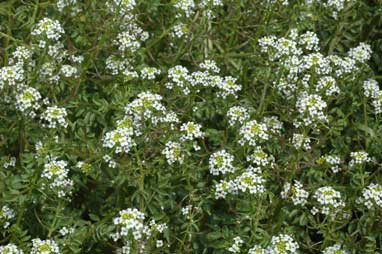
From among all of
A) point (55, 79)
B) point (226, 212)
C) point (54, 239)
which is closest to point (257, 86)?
point (226, 212)

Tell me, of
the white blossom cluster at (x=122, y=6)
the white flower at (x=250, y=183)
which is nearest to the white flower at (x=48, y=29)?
the white blossom cluster at (x=122, y=6)

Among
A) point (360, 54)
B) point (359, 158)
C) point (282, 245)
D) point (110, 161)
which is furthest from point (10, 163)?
point (360, 54)

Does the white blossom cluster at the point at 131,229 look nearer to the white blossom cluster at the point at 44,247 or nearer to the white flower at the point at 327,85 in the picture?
the white blossom cluster at the point at 44,247

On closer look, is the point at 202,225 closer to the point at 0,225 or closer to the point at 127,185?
the point at 127,185

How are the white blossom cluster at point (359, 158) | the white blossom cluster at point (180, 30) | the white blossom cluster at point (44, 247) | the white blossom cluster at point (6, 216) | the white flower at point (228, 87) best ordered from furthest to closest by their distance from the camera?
the white blossom cluster at point (180, 30) < the white flower at point (228, 87) < the white blossom cluster at point (359, 158) < the white blossom cluster at point (6, 216) < the white blossom cluster at point (44, 247)

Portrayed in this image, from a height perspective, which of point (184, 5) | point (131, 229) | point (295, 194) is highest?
point (184, 5)

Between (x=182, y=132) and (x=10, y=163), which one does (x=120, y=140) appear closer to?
(x=182, y=132)

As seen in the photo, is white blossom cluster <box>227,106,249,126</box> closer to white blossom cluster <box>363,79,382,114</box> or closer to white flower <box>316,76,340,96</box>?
white flower <box>316,76,340,96</box>
